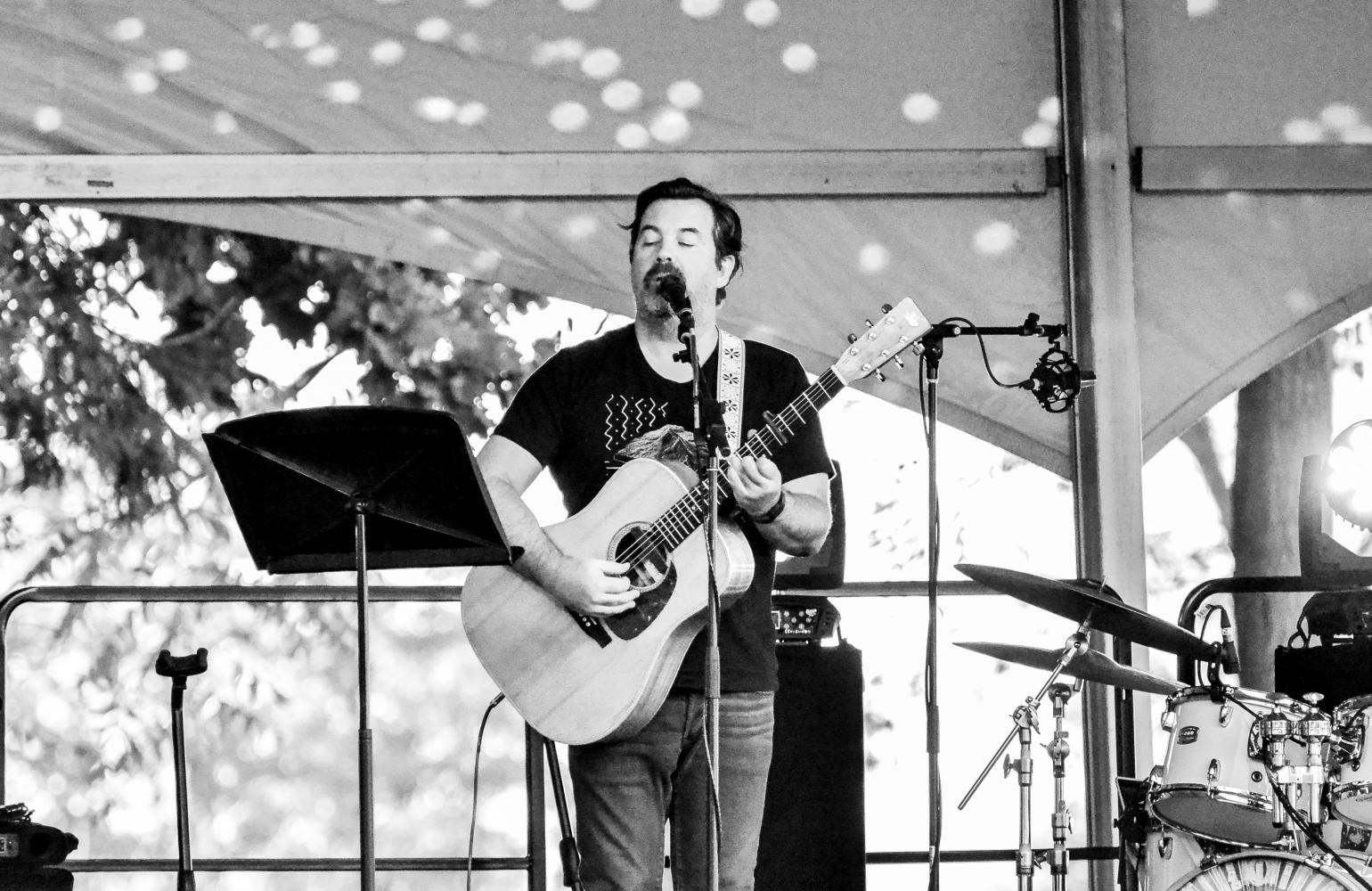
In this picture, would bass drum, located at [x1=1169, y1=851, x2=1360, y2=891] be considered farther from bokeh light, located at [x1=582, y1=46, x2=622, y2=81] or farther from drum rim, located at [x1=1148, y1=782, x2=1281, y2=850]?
bokeh light, located at [x1=582, y1=46, x2=622, y2=81]

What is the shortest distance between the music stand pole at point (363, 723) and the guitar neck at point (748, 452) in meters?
0.64

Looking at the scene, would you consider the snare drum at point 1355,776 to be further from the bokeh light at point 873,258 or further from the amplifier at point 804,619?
the bokeh light at point 873,258

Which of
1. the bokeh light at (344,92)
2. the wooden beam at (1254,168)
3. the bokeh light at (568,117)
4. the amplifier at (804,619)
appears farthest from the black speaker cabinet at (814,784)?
the bokeh light at (344,92)

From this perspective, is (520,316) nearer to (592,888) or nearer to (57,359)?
(57,359)

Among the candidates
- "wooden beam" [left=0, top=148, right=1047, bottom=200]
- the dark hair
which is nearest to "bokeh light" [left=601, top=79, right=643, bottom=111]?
"wooden beam" [left=0, top=148, right=1047, bottom=200]

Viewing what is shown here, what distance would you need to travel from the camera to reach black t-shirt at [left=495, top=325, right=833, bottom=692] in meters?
3.24

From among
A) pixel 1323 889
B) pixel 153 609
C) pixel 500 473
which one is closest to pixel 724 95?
pixel 500 473

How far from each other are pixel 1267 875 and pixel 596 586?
1.91 m

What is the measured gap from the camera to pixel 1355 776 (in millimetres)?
3955

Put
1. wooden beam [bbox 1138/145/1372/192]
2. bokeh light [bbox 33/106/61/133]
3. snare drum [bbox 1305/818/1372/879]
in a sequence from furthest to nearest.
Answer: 1. wooden beam [bbox 1138/145/1372/192]
2. bokeh light [bbox 33/106/61/133]
3. snare drum [bbox 1305/818/1372/879]

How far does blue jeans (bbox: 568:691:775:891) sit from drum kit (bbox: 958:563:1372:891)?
33.2 inches

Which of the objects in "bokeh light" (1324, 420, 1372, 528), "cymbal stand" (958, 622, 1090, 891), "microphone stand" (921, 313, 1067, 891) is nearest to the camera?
"microphone stand" (921, 313, 1067, 891)

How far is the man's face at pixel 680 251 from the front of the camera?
3.25m

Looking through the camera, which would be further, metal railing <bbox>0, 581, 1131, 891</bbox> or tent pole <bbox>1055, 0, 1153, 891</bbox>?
tent pole <bbox>1055, 0, 1153, 891</bbox>
